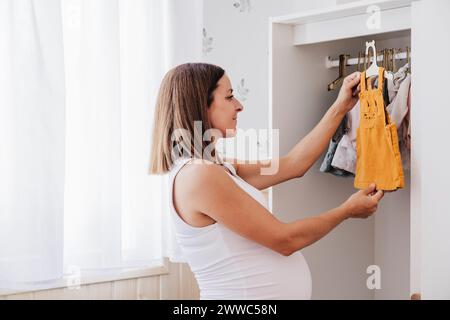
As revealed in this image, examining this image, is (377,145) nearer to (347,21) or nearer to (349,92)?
(349,92)

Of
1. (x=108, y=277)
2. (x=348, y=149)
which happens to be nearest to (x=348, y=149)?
(x=348, y=149)

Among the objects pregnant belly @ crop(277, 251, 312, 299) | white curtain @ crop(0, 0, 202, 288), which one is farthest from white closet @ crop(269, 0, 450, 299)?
white curtain @ crop(0, 0, 202, 288)

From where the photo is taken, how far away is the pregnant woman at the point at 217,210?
163 centimetres

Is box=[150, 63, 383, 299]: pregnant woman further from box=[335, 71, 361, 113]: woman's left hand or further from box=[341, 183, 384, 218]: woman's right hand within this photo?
box=[335, 71, 361, 113]: woman's left hand

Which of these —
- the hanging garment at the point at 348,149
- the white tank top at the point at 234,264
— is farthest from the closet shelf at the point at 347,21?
the white tank top at the point at 234,264

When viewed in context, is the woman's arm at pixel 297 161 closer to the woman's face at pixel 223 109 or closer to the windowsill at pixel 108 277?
the woman's face at pixel 223 109

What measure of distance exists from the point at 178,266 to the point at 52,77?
3.26 feet

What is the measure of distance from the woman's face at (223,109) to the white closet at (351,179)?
33 cm

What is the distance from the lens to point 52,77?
7.27 feet

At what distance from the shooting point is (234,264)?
1699mm

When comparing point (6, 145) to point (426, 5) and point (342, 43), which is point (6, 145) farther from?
point (426, 5)

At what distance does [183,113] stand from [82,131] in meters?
0.75

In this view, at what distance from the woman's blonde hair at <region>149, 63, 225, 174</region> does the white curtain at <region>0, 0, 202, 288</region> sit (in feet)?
1.98
